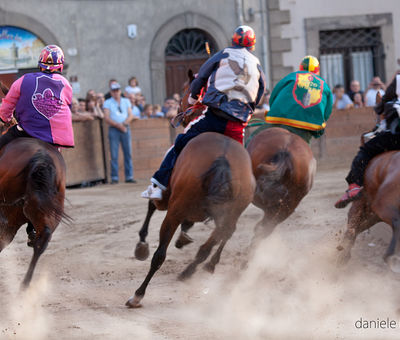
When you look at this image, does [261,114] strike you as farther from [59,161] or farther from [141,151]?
[59,161]

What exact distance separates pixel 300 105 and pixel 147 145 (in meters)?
8.27

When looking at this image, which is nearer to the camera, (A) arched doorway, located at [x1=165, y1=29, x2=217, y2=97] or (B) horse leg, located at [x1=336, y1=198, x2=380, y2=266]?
(B) horse leg, located at [x1=336, y1=198, x2=380, y2=266]

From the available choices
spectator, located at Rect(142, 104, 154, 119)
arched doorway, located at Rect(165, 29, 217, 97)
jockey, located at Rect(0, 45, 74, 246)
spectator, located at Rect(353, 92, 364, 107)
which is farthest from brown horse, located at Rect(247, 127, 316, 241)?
arched doorway, located at Rect(165, 29, 217, 97)

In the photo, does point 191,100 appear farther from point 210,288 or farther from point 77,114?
point 77,114

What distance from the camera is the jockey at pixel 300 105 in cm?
837

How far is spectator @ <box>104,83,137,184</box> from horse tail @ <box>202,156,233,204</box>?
9194 mm

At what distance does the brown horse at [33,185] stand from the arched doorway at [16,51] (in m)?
11.7

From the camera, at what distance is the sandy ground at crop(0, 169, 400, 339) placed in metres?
6.16

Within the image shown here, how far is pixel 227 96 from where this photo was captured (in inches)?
264

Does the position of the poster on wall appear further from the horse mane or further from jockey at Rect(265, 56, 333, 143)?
the horse mane

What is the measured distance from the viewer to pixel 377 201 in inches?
281

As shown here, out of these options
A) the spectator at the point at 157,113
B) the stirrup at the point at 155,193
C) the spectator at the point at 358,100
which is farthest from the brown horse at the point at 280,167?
the spectator at the point at 358,100

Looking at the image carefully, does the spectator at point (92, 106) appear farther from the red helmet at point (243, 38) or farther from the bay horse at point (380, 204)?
the red helmet at point (243, 38)

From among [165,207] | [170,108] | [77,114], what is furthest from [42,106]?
[170,108]
